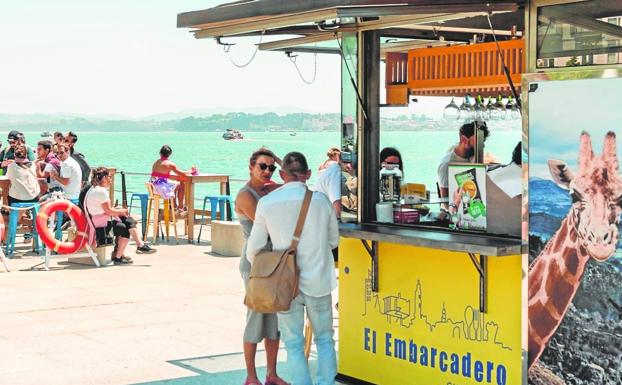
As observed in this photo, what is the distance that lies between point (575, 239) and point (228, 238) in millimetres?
9495

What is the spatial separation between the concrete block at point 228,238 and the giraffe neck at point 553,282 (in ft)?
29.3

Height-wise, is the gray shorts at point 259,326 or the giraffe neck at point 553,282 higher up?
the giraffe neck at point 553,282

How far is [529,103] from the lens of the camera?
20.5 ft

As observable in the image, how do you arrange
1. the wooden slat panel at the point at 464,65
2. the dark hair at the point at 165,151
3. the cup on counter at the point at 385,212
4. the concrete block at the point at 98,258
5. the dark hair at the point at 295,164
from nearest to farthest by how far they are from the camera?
the dark hair at the point at 295,164 < the wooden slat panel at the point at 464,65 < the cup on counter at the point at 385,212 < the concrete block at the point at 98,258 < the dark hair at the point at 165,151

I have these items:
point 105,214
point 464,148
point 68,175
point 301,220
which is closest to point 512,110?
point 464,148

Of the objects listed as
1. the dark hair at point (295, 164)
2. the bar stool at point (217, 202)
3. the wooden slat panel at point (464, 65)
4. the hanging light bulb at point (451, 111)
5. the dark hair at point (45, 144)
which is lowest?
the bar stool at point (217, 202)

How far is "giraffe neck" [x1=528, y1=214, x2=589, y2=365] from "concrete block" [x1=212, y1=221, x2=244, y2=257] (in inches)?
→ 352

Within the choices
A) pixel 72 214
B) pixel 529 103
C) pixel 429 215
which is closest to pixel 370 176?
pixel 429 215

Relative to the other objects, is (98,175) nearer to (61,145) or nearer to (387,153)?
(61,145)

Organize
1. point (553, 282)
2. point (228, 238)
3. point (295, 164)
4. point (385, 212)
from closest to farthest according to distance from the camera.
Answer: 1. point (553, 282)
2. point (295, 164)
3. point (385, 212)
4. point (228, 238)

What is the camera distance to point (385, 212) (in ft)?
25.5

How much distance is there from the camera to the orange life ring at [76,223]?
44.1 feet

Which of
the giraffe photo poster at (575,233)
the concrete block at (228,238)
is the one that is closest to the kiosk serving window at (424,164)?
the giraffe photo poster at (575,233)

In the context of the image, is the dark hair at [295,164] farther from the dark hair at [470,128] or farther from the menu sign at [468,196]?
the dark hair at [470,128]
